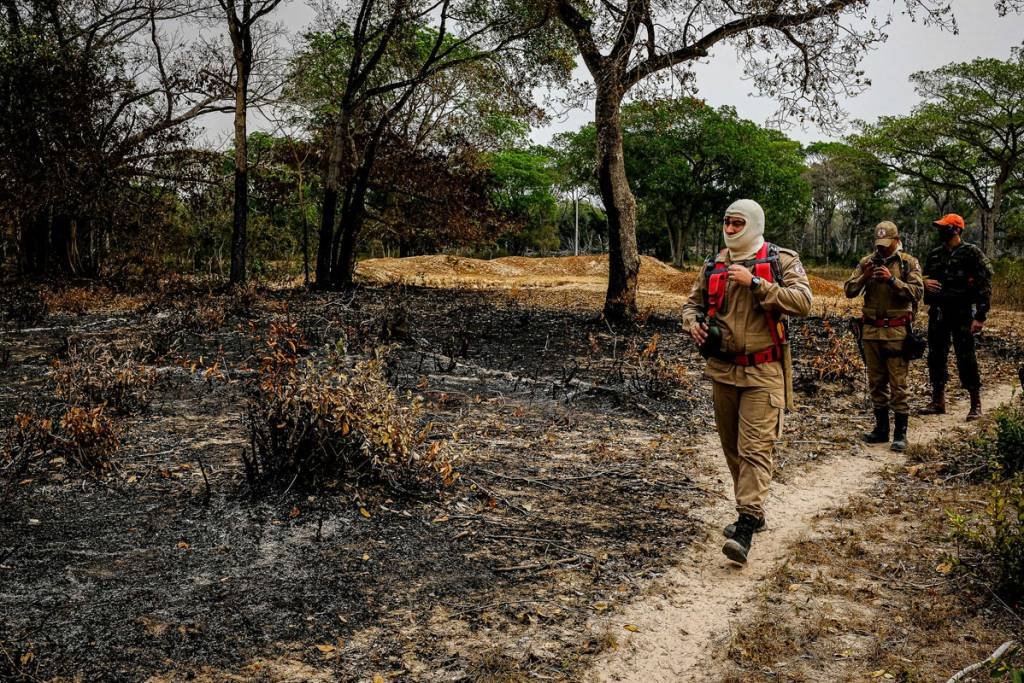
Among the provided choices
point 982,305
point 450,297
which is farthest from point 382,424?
point 450,297

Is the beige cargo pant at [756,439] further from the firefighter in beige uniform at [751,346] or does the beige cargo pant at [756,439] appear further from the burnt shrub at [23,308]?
the burnt shrub at [23,308]

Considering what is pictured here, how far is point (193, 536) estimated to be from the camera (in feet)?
13.1

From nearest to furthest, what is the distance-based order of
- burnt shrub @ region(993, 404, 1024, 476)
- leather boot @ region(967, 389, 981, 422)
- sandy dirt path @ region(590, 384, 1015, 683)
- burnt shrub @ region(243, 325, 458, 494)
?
1. sandy dirt path @ region(590, 384, 1015, 683)
2. burnt shrub @ region(243, 325, 458, 494)
3. burnt shrub @ region(993, 404, 1024, 476)
4. leather boot @ region(967, 389, 981, 422)

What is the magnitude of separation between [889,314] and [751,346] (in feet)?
9.85

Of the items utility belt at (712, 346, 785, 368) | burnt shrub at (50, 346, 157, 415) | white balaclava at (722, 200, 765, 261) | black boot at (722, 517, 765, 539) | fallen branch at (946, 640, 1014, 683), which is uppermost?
white balaclava at (722, 200, 765, 261)

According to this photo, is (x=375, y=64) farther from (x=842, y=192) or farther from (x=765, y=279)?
(x=842, y=192)

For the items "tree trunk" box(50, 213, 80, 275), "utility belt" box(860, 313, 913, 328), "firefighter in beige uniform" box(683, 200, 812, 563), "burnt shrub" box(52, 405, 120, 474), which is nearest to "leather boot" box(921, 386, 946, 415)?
"utility belt" box(860, 313, 913, 328)

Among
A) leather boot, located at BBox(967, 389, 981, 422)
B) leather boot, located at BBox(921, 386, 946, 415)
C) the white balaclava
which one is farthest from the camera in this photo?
leather boot, located at BBox(921, 386, 946, 415)

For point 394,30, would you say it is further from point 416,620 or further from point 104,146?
point 416,620

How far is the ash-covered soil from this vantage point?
305 cm

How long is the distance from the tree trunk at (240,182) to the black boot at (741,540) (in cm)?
1598

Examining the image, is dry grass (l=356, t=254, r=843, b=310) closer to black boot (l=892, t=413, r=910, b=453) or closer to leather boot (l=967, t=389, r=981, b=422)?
leather boot (l=967, t=389, r=981, b=422)

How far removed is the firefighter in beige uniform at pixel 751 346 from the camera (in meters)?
4.01

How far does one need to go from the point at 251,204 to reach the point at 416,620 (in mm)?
24035
